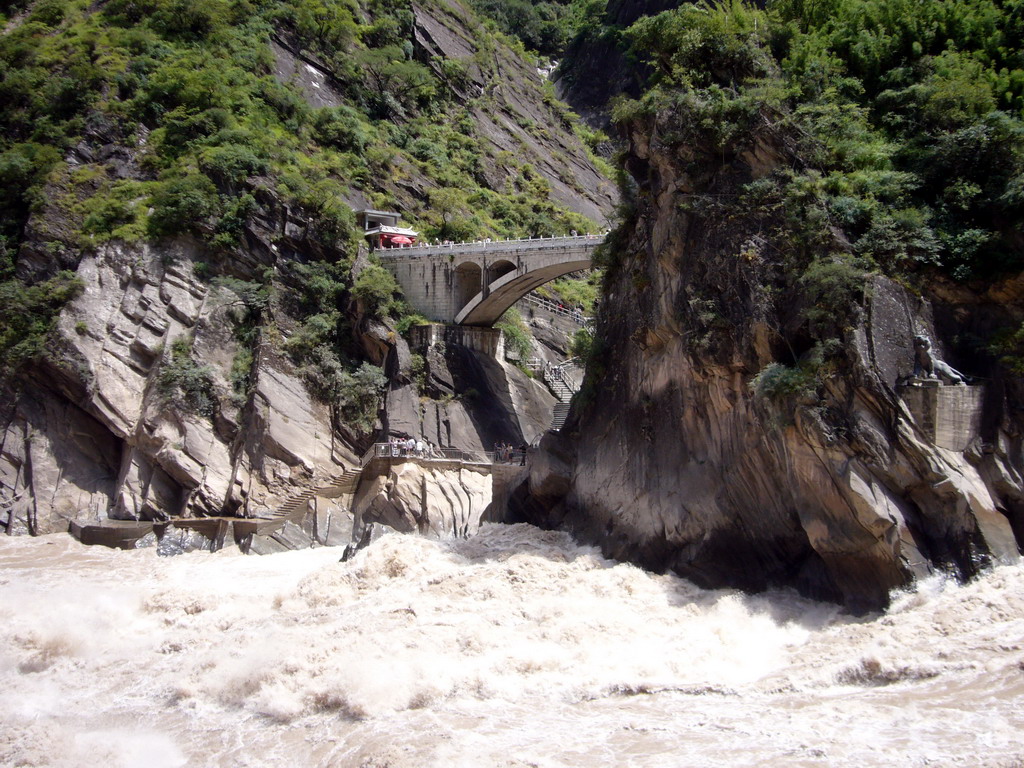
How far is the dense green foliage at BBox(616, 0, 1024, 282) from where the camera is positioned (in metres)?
22.4

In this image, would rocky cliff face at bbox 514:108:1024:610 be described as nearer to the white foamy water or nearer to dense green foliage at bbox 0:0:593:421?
the white foamy water

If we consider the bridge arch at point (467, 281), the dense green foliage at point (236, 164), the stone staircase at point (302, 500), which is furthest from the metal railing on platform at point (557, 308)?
the stone staircase at point (302, 500)

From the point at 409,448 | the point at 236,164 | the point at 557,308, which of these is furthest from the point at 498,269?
the point at 236,164

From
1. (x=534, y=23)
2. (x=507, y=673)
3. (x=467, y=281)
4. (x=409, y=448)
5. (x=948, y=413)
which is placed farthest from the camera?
(x=534, y=23)

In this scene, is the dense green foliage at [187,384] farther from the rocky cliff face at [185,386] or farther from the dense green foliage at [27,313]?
the dense green foliage at [27,313]

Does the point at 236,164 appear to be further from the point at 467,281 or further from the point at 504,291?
the point at 504,291

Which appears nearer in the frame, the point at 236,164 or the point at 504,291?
the point at 504,291

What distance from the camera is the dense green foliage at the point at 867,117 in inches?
883

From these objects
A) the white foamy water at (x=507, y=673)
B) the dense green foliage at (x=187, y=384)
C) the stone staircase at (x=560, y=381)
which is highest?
the dense green foliage at (x=187, y=384)

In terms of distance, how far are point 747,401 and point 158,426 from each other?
25.5m

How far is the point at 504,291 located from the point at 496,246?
2.32 metres

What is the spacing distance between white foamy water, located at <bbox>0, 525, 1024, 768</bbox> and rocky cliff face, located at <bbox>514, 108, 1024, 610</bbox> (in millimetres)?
1109

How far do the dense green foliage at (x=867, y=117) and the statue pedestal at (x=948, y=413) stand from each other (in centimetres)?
319

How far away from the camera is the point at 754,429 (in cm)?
2305
